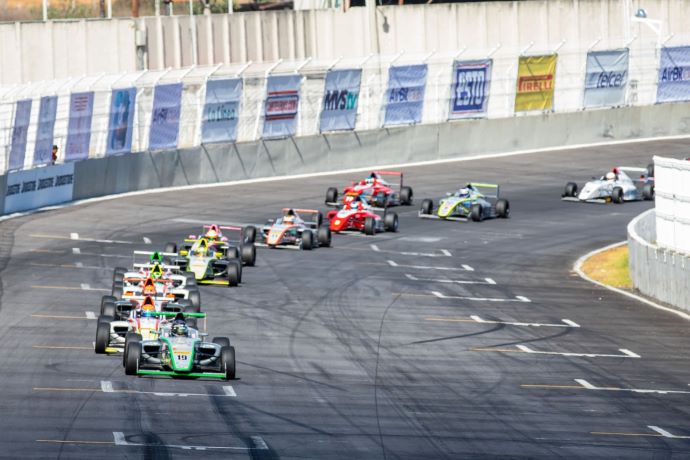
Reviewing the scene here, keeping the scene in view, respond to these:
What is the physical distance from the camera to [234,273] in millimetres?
32844

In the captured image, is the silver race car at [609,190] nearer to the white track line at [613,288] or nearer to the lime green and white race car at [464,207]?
the lime green and white race car at [464,207]

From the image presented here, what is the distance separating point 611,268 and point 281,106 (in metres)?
17.9

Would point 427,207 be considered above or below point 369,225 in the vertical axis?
above

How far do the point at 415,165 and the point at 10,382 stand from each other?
32.7 m

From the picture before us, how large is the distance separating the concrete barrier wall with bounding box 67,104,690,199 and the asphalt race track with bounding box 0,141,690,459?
1.91 metres

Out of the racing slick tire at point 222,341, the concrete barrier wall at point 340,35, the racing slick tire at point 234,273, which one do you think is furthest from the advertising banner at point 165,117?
the racing slick tire at point 222,341

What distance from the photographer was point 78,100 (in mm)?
45906

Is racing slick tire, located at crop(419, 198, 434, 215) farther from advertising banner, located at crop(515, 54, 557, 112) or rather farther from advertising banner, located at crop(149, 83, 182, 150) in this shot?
advertising banner, located at crop(515, 54, 557, 112)

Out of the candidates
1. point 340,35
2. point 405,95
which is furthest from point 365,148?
point 340,35

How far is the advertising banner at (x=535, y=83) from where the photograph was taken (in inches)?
2333

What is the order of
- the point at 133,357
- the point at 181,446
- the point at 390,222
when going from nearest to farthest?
1. the point at 181,446
2. the point at 133,357
3. the point at 390,222

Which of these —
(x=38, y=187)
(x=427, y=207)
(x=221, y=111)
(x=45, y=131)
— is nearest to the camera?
(x=38, y=187)

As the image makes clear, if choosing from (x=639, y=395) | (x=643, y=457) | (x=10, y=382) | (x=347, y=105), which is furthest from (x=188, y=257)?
(x=347, y=105)

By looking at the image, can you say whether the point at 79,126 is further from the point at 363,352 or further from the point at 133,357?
the point at 133,357
